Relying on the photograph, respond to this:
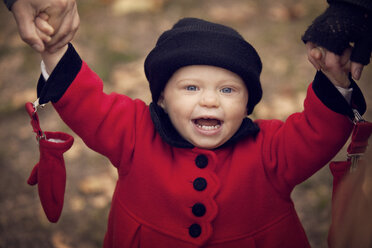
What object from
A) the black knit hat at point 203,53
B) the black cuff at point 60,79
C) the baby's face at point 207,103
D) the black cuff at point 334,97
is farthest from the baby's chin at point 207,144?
the black cuff at point 60,79

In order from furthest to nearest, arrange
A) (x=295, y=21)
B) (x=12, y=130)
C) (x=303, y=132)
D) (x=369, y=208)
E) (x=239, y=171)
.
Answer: (x=295, y=21)
(x=12, y=130)
(x=239, y=171)
(x=303, y=132)
(x=369, y=208)

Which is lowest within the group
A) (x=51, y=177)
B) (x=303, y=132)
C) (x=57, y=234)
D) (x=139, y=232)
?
(x=57, y=234)

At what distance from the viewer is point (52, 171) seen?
5.35 feet

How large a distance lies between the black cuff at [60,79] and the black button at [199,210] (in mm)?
682

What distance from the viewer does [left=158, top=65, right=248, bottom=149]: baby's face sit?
5.34 ft

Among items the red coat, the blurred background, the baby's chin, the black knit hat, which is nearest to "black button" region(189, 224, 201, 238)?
the red coat

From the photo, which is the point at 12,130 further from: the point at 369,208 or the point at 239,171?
the point at 369,208

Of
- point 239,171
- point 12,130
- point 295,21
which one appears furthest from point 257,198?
point 295,21

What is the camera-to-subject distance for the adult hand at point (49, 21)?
4.34ft

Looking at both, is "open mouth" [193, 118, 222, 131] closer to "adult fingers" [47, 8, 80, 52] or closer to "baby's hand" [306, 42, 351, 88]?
"baby's hand" [306, 42, 351, 88]

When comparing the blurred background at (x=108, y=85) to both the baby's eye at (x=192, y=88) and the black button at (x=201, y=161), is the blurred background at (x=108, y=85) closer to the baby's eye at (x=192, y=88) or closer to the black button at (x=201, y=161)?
the black button at (x=201, y=161)

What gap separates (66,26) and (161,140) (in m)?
0.62

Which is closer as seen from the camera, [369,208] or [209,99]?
[369,208]

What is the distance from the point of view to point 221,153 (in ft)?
5.68
